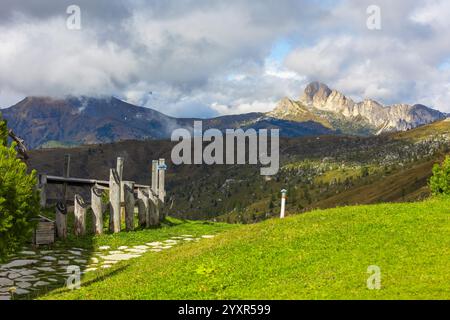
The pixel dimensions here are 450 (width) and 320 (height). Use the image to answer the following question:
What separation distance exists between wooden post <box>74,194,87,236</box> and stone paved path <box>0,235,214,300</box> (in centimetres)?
244

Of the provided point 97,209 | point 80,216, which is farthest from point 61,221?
point 97,209

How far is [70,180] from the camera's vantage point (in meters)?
28.5

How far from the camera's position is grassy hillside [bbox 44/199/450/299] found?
1129 cm

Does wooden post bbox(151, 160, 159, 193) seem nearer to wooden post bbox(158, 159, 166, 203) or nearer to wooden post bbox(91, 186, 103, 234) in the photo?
wooden post bbox(158, 159, 166, 203)

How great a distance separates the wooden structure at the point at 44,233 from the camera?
2094cm

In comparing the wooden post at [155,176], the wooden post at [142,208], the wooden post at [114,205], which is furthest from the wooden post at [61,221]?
the wooden post at [155,176]

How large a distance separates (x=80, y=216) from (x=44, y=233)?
2.73 m

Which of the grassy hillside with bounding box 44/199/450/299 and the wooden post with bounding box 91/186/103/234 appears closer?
the grassy hillside with bounding box 44/199/450/299

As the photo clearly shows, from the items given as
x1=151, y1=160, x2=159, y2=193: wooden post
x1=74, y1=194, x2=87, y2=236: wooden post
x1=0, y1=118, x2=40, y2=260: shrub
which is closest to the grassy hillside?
x1=0, y1=118, x2=40, y2=260: shrub

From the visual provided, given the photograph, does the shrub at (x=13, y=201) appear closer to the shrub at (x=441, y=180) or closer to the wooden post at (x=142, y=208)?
the wooden post at (x=142, y=208)

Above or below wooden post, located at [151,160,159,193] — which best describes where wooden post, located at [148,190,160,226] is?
below
